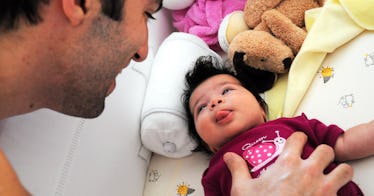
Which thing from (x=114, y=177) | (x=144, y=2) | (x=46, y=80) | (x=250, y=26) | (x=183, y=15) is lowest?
(x=114, y=177)

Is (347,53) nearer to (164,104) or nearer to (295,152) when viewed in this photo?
(295,152)

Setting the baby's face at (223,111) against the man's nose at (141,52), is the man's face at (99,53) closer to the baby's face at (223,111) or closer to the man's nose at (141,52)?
the man's nose at (141,52)

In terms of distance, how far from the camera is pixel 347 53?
4.04 ft

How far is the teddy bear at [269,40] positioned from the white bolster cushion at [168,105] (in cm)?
16

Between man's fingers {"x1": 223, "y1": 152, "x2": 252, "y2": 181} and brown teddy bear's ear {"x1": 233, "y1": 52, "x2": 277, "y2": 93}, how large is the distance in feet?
1.14

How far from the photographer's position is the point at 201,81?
53.1 inches

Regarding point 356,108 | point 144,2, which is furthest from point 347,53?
point 144,2

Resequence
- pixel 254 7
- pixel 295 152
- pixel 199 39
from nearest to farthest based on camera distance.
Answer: pixel 295 152
pixel 254 7
pixel 199 39

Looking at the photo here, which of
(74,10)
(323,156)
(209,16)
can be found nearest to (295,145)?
(323,156)

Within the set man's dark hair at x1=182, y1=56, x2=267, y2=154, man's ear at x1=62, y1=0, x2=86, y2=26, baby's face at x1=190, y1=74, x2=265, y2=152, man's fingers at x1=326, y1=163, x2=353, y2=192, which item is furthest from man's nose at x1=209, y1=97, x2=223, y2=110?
man's ear at x1=62, y1=0, x2=86, y2=26

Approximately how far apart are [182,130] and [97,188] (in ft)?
1.00

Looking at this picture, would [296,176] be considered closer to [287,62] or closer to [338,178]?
[338,178]

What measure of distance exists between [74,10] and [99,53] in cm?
14

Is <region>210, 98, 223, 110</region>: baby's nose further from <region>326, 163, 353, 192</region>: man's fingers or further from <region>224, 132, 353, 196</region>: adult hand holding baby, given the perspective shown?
<region>326, 163, 353, 192</region>: man's fingers
